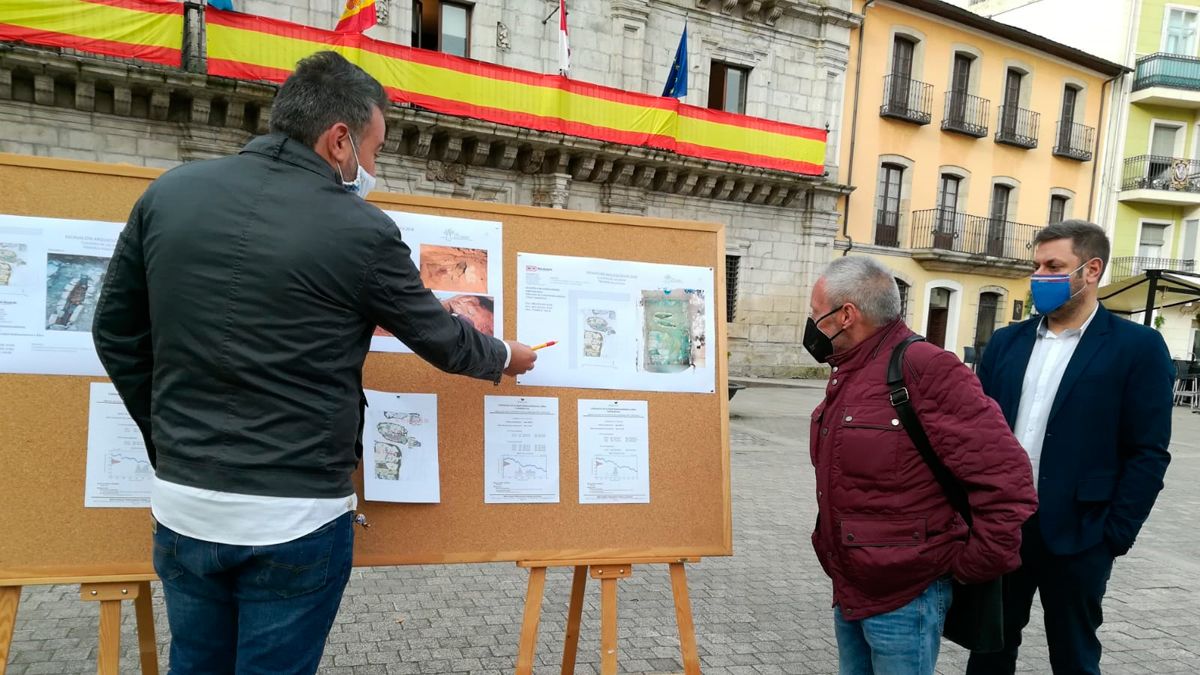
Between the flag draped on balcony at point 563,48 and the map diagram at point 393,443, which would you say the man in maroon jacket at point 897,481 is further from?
the flag draped on balcony at point 563,48

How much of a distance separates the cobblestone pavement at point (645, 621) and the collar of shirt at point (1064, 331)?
5.86 feet

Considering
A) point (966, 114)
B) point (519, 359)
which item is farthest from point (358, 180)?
point (966, 114)

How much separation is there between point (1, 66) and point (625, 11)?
11659 millimetres

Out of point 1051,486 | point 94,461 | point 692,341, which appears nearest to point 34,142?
point 94,461

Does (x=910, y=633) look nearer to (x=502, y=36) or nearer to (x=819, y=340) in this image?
(x=819, y=340)

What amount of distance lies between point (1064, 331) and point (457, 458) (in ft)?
7.11

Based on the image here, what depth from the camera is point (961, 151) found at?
21.4m

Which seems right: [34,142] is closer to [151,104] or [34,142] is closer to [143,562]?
[151,104]

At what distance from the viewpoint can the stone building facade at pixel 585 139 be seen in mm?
12281

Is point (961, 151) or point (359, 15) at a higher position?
point (961, 151)

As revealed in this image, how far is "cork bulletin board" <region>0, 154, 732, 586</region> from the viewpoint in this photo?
211cm

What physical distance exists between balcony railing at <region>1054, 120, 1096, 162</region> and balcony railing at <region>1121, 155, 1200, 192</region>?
5.57ft

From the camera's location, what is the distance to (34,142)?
12117mm

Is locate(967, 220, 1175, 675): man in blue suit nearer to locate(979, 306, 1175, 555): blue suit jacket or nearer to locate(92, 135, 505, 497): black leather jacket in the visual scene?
locate(979, 306, 1175, 555): blue suit jacket
